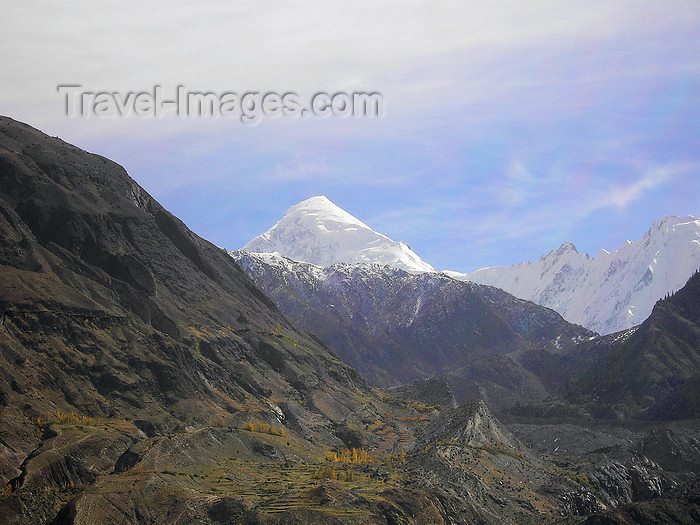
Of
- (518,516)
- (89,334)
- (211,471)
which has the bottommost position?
(518,516)

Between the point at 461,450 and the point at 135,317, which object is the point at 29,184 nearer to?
the point at 135,317

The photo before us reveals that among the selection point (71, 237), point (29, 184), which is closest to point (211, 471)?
point (71, 237)

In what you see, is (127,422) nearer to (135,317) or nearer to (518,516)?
(135,317)

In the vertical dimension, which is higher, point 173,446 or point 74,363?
point 74,363

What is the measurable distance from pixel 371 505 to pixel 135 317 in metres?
86.4

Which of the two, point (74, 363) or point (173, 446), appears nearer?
point (173, 446)

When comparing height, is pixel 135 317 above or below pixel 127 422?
above

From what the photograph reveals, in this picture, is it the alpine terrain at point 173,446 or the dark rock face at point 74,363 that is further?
the dark rock face at point 74,363

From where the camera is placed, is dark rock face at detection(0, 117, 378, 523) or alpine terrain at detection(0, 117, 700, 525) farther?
dark rock face at detection(0, 117, 378, 523)

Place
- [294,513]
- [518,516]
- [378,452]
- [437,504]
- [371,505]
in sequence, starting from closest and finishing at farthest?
[294,513] → [371,505] → [437,504] → [518,516] → [378,452]

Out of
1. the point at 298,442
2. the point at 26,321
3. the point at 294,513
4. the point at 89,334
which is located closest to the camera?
the point at 294,513

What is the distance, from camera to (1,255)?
163750mm

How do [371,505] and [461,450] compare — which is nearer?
A: [371,505]

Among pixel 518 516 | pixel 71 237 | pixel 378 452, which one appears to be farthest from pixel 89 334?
pixel 518 516
